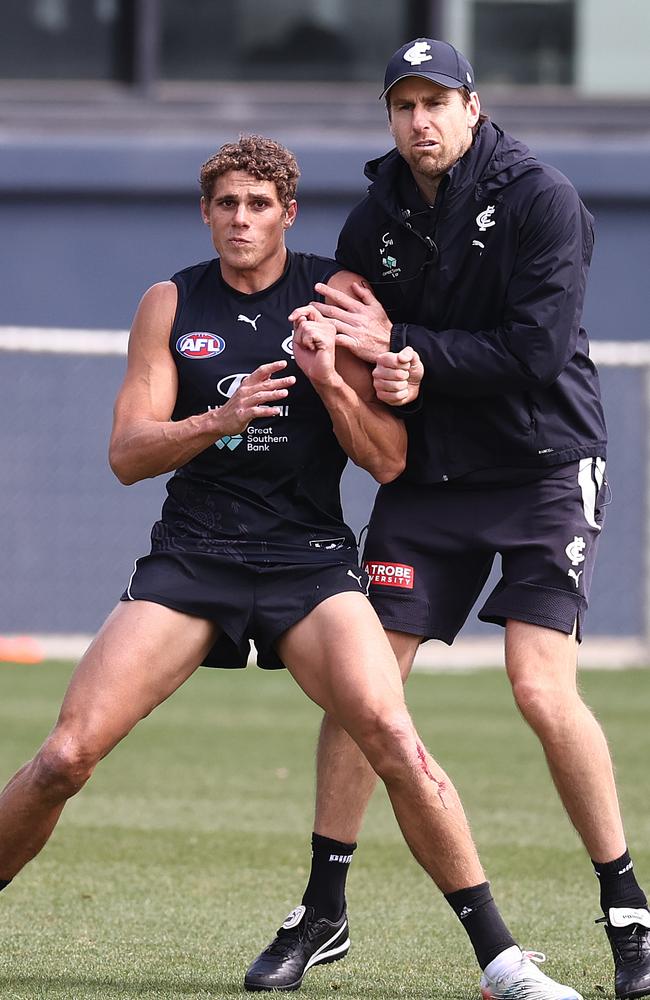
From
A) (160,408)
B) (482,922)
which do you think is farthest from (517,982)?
(160,408)

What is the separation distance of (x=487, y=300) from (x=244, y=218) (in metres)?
0.70

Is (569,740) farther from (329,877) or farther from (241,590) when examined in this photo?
(241,590)

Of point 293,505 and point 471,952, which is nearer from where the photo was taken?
point 293,505

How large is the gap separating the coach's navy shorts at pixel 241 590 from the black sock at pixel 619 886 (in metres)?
1.01

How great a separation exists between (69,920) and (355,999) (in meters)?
1.21

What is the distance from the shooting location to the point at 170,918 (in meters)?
5.25

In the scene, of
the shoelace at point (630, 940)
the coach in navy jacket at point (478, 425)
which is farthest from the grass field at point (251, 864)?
the coach in navy jacket at point (478, 425)

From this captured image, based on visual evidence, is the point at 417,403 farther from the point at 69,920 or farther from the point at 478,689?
the point at 478,689

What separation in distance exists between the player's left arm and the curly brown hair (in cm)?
33

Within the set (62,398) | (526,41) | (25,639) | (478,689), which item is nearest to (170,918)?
(478,689)

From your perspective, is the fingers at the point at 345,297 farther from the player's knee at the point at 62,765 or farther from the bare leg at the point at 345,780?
the player's knee at the point at 62,765

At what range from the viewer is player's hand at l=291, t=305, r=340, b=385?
4.37 meters

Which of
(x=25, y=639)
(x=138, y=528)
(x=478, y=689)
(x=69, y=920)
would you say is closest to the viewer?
(x=69, y=920)

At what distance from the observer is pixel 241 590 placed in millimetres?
4441
